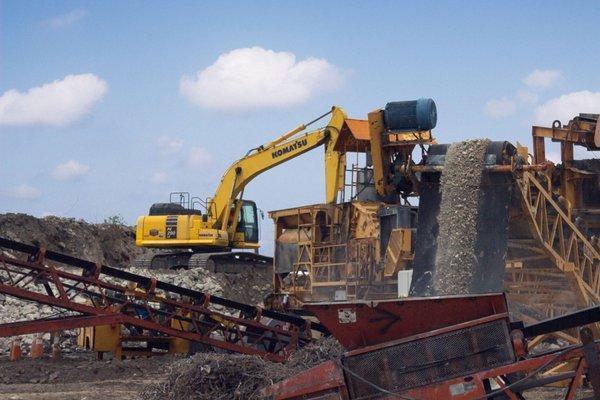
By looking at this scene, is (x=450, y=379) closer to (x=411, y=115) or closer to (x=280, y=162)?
(x=411, y=115)

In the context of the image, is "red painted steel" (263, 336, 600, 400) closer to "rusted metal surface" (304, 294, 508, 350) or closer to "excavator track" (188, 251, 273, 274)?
"rusted metal surface" (304, 294, 508, 350)

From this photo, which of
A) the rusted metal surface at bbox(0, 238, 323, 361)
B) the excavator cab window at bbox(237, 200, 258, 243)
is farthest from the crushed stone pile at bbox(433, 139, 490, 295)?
the excavator cab window at bbox(237, 200, 258, 243)

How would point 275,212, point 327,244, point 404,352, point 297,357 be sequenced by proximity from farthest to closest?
point 275,212
point 327,244
point 297,357
point 404,352

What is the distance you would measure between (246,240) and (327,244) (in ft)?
38.6

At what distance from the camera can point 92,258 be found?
1396 inches

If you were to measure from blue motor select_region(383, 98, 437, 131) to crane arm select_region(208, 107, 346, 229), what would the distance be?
12.4 feet

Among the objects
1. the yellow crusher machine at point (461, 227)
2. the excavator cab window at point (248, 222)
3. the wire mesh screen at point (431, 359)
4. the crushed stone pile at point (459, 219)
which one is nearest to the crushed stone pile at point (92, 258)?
the excavator cab window at point (248, 222)

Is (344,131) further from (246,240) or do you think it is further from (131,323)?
(246,240)

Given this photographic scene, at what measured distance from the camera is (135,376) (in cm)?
1418

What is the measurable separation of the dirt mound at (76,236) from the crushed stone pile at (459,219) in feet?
70.5

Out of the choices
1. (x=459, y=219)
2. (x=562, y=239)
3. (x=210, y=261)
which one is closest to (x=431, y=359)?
(x=459, y=219)

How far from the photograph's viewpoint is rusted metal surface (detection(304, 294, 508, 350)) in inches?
302

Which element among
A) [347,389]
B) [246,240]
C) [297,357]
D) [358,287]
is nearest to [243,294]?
[246,240]

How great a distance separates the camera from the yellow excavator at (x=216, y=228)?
2566 cm
